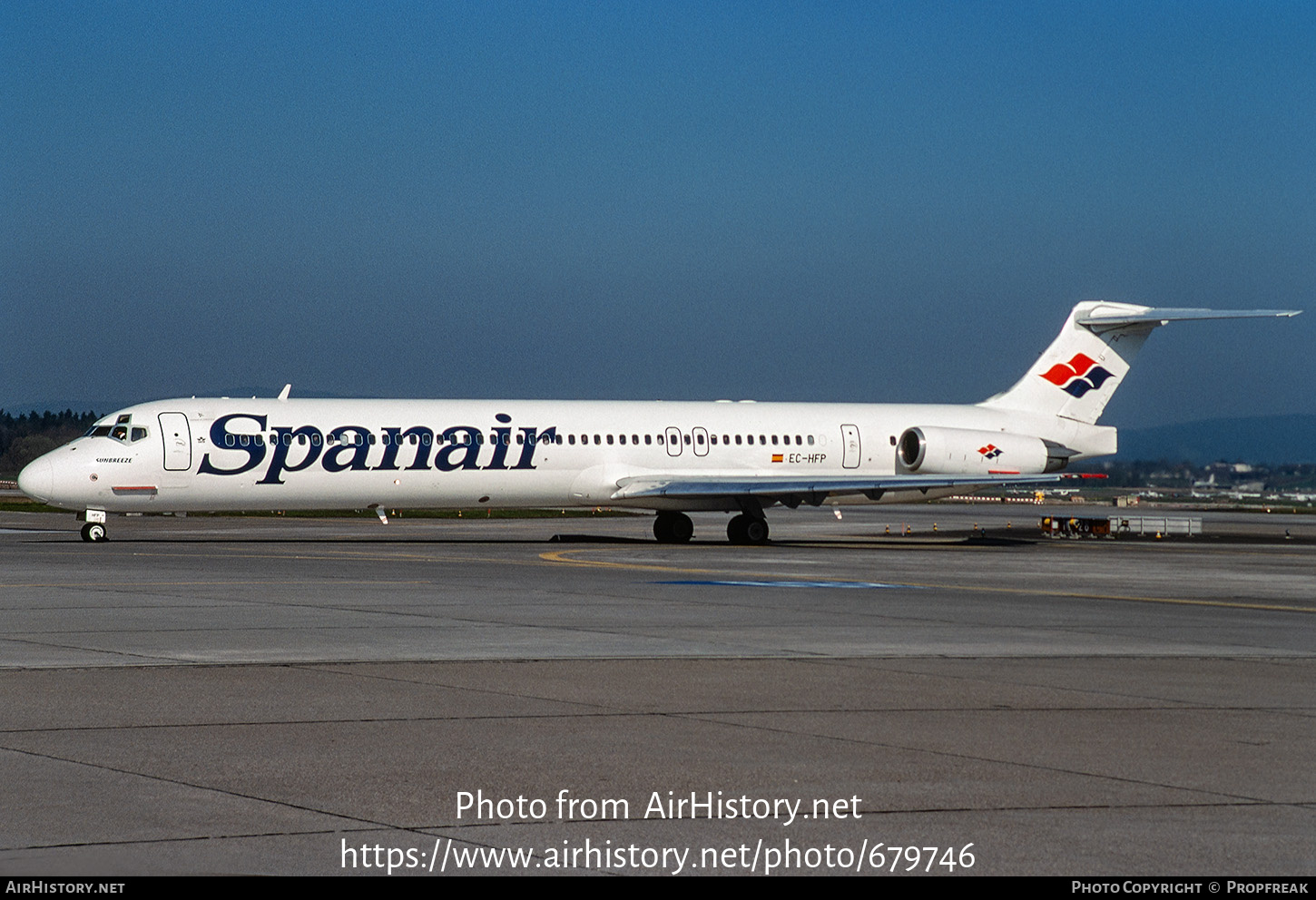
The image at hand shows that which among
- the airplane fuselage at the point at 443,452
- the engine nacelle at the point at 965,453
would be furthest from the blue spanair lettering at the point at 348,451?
the engine nacelle at the point at 965,453

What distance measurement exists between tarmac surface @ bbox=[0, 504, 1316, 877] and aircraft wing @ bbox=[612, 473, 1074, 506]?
1421 cm

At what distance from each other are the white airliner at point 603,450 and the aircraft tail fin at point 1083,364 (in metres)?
0.05

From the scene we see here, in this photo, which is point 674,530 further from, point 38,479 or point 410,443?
point 38,479

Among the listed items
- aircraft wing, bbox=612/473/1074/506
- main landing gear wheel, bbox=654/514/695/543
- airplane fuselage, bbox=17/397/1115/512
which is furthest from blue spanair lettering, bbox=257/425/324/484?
main landing gear wheel, bbox=654/514/695/543

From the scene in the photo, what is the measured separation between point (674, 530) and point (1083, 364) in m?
12.8

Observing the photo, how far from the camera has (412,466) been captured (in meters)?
36.1

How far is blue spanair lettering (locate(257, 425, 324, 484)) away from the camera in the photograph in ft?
115

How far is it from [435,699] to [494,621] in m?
5.92

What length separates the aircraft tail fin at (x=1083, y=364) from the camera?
44406 millimetres

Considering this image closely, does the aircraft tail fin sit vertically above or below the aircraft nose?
above

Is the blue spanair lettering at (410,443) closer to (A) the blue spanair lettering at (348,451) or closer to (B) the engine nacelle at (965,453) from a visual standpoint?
(A) the blue spanair lettering at (348,451)

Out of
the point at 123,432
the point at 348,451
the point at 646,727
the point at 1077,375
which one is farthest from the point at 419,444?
the point at 646,727

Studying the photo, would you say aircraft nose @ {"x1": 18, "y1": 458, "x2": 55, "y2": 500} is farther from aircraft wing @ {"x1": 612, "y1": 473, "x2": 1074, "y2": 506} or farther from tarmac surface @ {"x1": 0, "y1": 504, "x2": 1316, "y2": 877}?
aircraft wing @ {"x1": 612, "y1": 473, "x2": 1074, "y2": 506}
